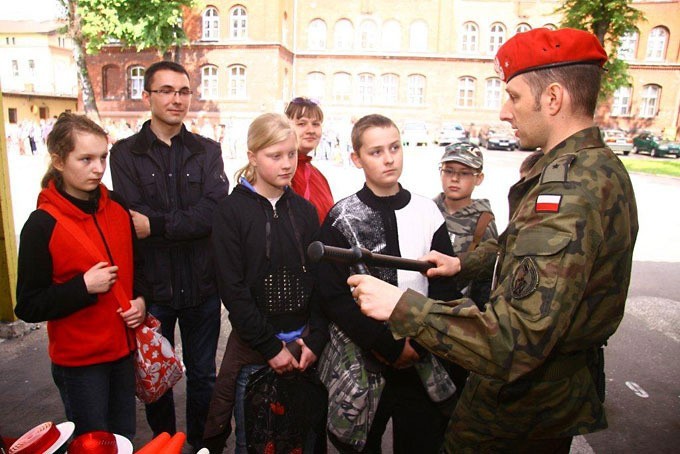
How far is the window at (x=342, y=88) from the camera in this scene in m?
37.9

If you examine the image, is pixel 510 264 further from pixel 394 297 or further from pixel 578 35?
pixel 578 35

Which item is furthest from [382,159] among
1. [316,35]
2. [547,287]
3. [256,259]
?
[316,35]

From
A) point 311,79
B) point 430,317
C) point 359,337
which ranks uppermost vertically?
point 311,79

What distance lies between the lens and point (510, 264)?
146 centimetres

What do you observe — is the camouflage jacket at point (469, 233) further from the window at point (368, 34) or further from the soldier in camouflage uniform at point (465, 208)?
the window at point (368, 34)

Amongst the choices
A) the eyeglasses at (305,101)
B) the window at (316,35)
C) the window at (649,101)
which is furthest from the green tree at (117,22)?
the window at (649,101)

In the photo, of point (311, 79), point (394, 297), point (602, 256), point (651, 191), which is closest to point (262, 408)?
point (394, 297)

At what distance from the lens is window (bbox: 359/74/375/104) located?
1496 inches

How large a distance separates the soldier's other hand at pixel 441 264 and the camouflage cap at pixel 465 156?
3.93 ft

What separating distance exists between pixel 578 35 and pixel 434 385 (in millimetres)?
1518

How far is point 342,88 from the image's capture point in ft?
125

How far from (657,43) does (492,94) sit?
13.3 m

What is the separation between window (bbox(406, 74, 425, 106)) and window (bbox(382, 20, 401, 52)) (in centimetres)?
273

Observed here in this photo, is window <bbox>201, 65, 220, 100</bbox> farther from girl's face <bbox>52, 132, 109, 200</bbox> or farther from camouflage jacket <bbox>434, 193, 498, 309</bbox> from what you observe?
girl's face <bbox>52, 132, 109, 200</bbox>
